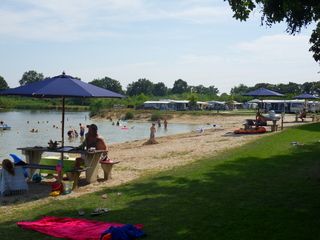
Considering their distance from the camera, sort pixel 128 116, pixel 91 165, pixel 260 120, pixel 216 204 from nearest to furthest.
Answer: pixel 216 204 → pixel 91 165 → pixel 260 120 → pixel 128 116

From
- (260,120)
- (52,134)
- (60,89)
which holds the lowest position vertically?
(52,134)

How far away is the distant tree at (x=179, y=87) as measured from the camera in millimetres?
171375

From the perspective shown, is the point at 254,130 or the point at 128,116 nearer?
the point at 254,130

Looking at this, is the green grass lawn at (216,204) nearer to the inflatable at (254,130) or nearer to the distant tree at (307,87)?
the inflatable at (254,130)

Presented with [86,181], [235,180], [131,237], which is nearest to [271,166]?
[235,180]

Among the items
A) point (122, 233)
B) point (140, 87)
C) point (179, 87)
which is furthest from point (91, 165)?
point (179, 87)

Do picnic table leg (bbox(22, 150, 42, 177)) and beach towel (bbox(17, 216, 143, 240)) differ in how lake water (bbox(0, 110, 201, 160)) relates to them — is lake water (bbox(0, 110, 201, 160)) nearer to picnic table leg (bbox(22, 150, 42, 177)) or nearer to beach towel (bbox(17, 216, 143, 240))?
picnic table leg (bbox(22, 150, 42, 177))

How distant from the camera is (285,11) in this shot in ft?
29.3

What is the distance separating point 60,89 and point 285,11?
5.24 m

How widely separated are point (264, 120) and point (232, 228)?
23.0 m

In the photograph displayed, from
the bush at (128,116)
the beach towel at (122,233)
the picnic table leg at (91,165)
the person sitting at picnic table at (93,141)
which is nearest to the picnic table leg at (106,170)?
the picnic table leg at (91,165)

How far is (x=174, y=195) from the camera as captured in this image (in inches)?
354

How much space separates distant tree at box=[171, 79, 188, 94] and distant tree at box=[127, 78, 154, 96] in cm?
1113

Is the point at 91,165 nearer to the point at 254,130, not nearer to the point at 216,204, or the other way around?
the point at 216,204
